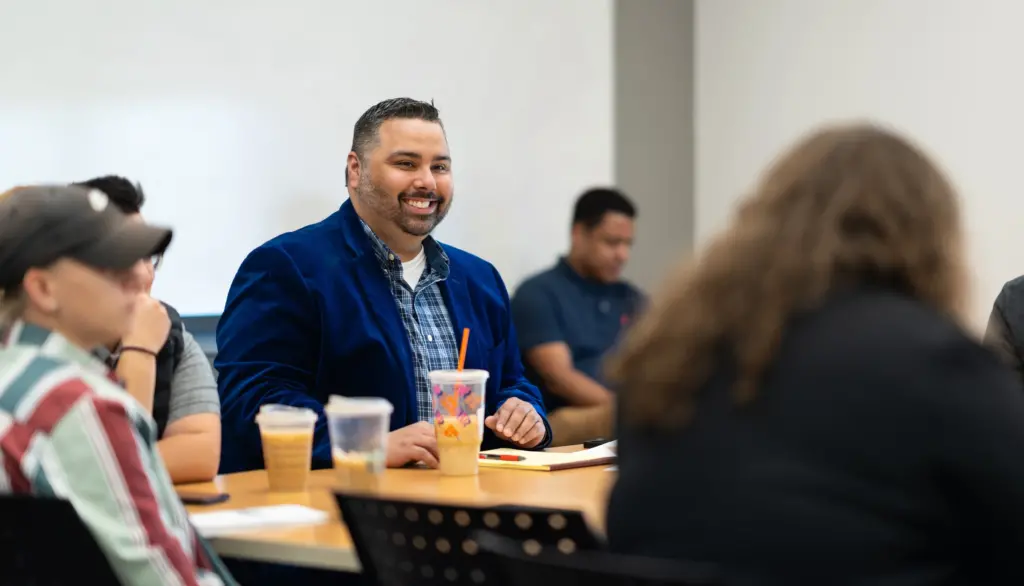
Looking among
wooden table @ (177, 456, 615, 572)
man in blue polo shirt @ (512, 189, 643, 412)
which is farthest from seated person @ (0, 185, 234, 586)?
man in blue polo shirt @ (512, 189, 643, 412)

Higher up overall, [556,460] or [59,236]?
[59,236]

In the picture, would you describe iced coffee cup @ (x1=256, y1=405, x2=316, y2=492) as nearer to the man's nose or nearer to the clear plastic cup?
the clear plastic cup

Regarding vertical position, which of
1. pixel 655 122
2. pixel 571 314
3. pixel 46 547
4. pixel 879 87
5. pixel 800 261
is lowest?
pixel 571 314

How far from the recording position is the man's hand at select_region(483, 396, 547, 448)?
277 centimetres

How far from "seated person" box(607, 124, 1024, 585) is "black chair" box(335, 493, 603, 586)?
88 millimetres

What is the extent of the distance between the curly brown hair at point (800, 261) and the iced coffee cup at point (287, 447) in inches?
39.9

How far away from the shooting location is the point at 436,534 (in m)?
1.58

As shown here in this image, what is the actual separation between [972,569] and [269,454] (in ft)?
4.36

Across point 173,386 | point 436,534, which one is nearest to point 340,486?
point 173,386

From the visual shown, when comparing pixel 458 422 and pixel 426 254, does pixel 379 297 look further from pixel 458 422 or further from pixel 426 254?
pixel 458 422

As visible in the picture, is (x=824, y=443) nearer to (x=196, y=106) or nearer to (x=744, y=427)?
(x=744, y=427)

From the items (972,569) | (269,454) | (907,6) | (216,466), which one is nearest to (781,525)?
(972,569)

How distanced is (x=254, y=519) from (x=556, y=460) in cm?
78

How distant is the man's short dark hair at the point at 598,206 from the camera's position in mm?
4949
